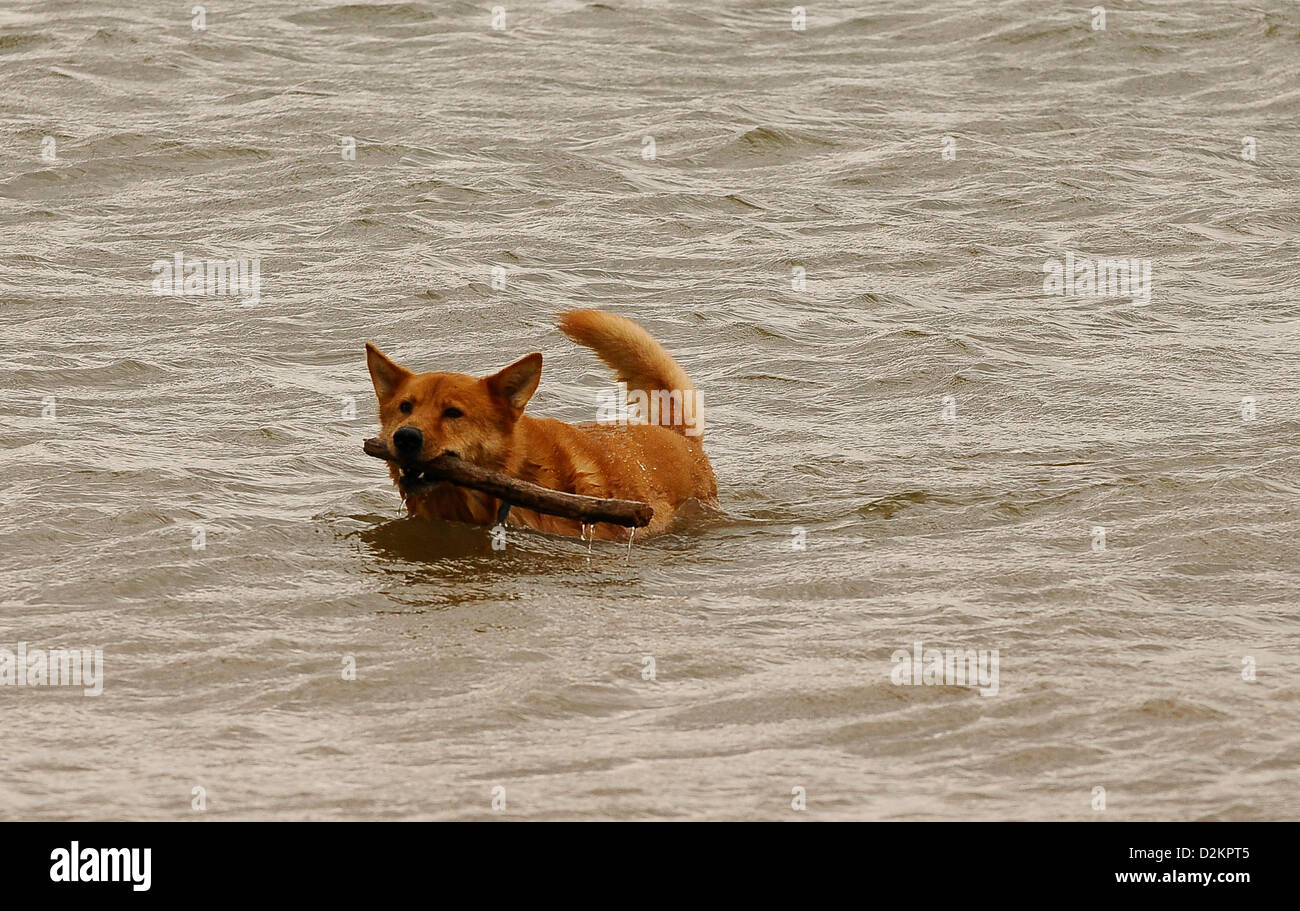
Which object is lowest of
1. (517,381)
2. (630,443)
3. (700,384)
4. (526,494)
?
(526,494)

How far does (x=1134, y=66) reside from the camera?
58.5ft

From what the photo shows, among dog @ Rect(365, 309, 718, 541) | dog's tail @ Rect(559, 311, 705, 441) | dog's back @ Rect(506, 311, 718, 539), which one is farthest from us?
dog's tail @ Rect(559, 311, 705, 441)

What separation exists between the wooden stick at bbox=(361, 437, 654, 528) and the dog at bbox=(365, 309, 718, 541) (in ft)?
0.18

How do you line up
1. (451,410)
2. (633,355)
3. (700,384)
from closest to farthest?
(451,410) < (633,355) < (700,384)

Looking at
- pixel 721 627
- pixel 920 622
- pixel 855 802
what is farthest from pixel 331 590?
pixel 855 802

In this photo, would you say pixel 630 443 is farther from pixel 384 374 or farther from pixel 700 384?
pixel 700 384

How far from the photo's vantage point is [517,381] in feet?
24.3

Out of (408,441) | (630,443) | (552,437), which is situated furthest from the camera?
(630,443)

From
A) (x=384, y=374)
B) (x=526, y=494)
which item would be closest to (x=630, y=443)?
(x=526, y=494)

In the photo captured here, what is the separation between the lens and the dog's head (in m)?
7.17

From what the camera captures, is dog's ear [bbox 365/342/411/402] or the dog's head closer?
the dog's head

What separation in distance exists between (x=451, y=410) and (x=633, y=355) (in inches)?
48.9

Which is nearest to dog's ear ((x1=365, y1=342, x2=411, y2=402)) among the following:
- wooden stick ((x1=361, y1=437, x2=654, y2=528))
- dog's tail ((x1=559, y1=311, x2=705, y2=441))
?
wooden stick ((x1=361, y1=437, x2=654, y2=528))

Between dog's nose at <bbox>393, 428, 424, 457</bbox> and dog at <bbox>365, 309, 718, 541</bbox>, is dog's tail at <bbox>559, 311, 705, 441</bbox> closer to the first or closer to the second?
dog at <bbox>365, 309, 718, 541</bbox>
